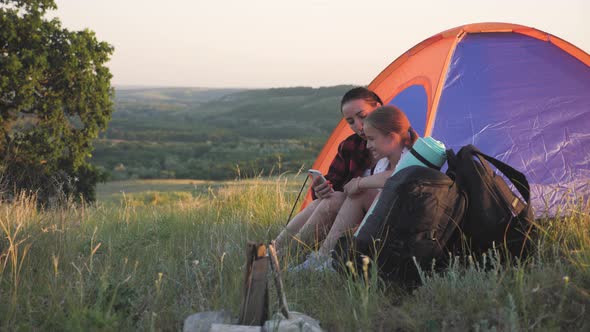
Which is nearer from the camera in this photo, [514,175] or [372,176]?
[514,175]

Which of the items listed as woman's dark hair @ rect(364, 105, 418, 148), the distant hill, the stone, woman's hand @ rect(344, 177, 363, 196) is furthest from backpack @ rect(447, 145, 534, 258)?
the distant hill

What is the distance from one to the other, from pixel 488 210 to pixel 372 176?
32.6 inches

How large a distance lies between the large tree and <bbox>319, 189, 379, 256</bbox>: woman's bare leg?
8380 mm

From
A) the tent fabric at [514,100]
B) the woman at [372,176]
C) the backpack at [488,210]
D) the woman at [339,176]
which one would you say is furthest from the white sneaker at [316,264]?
the tent fabric at [514,100]

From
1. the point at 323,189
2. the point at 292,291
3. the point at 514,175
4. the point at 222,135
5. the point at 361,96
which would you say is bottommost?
the point at 222,135

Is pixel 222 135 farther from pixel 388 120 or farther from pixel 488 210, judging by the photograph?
pixel 488 210

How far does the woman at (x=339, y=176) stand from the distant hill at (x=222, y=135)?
67.5 feet

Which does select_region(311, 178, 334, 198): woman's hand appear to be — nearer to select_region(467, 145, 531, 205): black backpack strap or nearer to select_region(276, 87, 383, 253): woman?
select_region(276, 87, 383, 253): woman

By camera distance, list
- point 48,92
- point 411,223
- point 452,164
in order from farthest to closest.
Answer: point 48,92, point 452,164, point 411,223

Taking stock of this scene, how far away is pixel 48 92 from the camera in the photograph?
483 inches

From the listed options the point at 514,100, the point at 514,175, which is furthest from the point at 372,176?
the point at 514,100

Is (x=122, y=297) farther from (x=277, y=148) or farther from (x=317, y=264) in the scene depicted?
(x=277, y=148)

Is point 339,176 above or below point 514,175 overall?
below

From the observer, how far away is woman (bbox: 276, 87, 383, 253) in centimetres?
446
